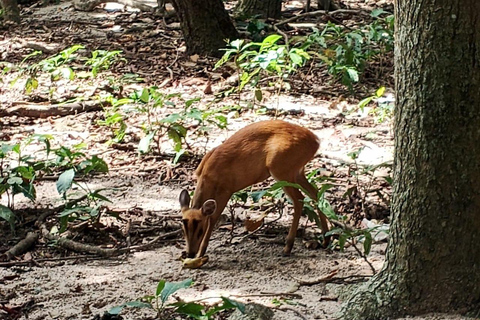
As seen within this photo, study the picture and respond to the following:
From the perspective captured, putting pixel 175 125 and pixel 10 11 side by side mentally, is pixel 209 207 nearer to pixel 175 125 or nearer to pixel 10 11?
pixel 175 125

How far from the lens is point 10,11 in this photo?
14.0m

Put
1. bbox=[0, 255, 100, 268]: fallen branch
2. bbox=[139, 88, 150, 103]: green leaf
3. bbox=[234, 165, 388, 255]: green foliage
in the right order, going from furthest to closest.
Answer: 1. bbox=[139, 88, 150, 103]: green leaf
2. bbox=[0, 255, 100, 268]: fallen branch
3. bbox=[234, 165, 388, 255]: green foliage

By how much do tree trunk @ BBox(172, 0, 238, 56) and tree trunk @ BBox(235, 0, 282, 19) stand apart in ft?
6.07

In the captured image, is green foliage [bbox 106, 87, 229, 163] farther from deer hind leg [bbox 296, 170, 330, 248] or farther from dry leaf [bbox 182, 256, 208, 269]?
dry leaf [bbox 182, 256, 208, 269]

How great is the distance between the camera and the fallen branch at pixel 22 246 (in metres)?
5.50

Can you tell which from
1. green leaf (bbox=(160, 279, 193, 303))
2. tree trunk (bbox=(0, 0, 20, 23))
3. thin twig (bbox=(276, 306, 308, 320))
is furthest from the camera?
tree trunk (bbox=(0, 0, 20, 23))

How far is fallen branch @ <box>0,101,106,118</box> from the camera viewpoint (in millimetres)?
9008

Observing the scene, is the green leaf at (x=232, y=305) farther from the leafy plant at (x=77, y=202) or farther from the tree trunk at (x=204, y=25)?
the tree trunk at (x=204, y=25)

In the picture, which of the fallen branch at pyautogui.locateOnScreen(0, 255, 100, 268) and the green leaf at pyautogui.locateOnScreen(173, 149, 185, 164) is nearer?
the fallen branch at pyautogui.locateOnScreen(0, 255, 100, 268)

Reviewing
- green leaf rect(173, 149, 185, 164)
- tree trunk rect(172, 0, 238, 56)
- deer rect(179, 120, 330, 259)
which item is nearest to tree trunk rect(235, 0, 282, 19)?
tree trunk rect(172, 0, 238, 56)

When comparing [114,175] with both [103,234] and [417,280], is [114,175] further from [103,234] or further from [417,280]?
[417,280]

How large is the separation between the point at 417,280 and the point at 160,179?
361 centimetres

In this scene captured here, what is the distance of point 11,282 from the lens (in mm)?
5102

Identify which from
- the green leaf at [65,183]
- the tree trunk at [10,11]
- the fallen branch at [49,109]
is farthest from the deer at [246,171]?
the tree trunk at [10,11]
